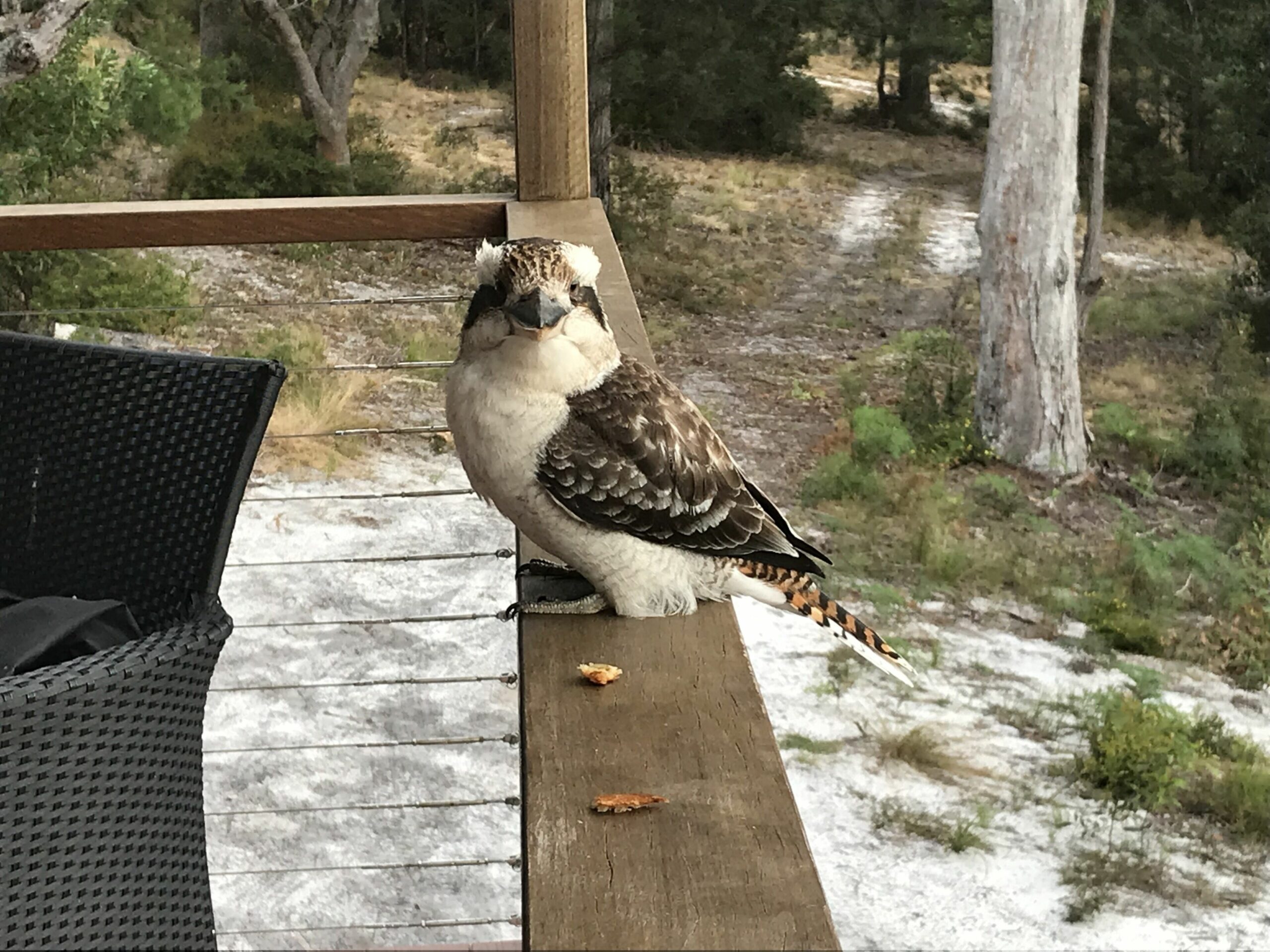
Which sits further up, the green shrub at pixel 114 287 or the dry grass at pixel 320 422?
the green shrub at pixel 114 287

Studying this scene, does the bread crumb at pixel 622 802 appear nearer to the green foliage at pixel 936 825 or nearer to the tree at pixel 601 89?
the green foliage at pixel 936 825

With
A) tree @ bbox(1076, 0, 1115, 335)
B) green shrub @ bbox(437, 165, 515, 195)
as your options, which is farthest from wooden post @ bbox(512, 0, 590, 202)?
tree @ bbox(1076, 0, 1115, 335)

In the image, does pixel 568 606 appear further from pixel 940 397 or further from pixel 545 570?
pixel 940 397

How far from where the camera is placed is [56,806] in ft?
2.95

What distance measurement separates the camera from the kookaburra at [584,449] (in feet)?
3.28

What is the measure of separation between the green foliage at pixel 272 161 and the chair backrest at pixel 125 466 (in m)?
3.42

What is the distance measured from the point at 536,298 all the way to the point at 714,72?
11.9 ft

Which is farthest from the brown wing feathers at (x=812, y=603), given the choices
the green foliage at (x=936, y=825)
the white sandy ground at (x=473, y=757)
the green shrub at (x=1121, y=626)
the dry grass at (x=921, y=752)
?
the green shrub at (x=1121, y=626)

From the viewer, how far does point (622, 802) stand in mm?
650

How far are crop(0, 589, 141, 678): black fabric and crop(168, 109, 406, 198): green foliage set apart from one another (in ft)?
11.9

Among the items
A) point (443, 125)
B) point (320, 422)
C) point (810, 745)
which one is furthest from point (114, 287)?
point (810, 745)

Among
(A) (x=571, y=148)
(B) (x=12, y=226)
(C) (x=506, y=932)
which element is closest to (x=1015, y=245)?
(C) (x=506, y=932)

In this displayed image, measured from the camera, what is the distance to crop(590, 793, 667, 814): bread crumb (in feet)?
2.13

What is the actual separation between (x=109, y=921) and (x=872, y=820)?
10.7 feet
